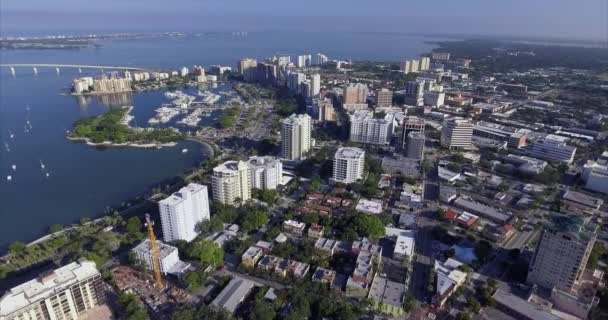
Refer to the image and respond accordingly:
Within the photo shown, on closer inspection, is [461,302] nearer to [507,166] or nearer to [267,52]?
[507,166]

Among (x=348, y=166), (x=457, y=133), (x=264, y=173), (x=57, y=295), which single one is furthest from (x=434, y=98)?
(x=57, y=295)

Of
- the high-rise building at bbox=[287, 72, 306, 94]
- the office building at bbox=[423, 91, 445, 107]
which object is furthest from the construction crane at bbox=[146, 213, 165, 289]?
the high-rise building at bbox=[287, 72, 306, 94]

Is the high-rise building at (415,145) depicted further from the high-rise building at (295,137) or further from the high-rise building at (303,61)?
the high-rise building at (303,61)

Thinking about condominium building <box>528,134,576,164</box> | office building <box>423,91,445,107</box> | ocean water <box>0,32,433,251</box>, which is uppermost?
office building <box>423,91,445,107</box>

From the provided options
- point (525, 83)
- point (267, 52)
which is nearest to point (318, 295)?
point (525, 83)

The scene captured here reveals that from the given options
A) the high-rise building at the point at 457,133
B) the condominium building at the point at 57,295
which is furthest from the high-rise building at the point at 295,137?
the condominium building at the point at 57,295

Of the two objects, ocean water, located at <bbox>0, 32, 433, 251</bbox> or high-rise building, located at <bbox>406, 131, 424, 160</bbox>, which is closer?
ocean water, located at <bbox>0, 32, 433, 251</bbox>

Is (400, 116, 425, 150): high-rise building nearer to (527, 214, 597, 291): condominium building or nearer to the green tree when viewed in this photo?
(527, 214, 597, 291): condominium building
